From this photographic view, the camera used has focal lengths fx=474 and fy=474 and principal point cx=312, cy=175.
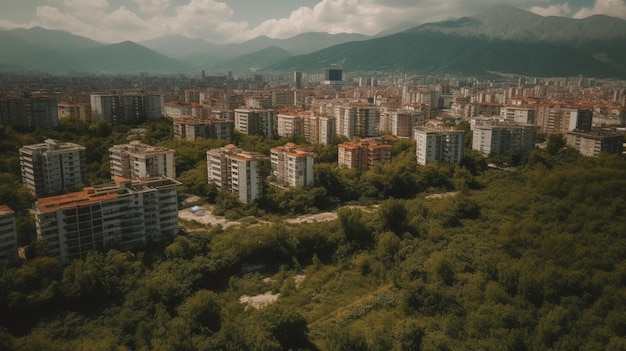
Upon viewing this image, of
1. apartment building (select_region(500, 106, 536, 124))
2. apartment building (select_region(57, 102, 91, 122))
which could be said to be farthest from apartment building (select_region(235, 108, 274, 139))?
apartment building (select_region(500, 106, 536, 124))

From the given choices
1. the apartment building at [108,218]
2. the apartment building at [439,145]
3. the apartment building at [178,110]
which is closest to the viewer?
the apartment building at [108,218]

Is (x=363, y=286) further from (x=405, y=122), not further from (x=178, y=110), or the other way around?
(x=178, y=110)

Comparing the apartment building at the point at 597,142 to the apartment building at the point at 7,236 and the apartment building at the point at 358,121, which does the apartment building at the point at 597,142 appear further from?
the apartment building at the point at 7,236

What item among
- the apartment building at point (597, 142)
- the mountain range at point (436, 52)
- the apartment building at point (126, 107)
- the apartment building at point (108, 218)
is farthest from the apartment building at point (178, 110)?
the mountain range at point (436, 52)

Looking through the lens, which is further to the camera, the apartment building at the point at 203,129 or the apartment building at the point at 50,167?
the apartment building at the point at 203,129

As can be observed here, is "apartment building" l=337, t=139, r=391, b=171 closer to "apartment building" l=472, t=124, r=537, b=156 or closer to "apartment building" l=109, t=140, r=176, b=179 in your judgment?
"apartment building" l=472, t=124, r=537, b=156

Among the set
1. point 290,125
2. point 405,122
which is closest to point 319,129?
point 290,125
